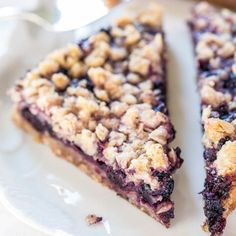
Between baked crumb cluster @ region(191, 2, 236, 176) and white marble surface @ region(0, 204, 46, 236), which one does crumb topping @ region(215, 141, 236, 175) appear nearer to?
baked crumb cluster @ region(191, 2, 236, 176)

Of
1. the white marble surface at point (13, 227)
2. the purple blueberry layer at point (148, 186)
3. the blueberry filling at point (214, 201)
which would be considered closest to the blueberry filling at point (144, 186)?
the purple blueberry layer at point (148, 186)

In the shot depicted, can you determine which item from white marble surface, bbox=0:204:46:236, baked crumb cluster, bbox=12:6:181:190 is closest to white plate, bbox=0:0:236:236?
white marble surface, bbox=0:204:46:236

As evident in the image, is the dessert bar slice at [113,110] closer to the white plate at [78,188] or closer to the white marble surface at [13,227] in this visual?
the white plate at [78,188]

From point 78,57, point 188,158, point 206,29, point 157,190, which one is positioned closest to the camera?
point 157,190

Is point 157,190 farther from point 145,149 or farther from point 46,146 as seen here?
point 46,146

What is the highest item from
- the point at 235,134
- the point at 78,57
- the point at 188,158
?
the point at 78,57

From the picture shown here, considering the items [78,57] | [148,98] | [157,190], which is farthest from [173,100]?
[157,190]

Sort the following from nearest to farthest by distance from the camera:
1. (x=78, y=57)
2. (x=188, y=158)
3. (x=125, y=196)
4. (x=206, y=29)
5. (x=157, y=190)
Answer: (x=157, y=190) < (x=125, y=196) < (x=188, y=158) < (x=78, y=57) < (x=206, y=29)
